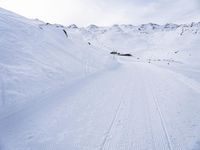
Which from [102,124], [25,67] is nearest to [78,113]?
[102,124]

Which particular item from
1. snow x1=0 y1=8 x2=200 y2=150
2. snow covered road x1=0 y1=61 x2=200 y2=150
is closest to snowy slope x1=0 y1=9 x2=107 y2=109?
snow x1=0 y1=8 x2=200 y2=150

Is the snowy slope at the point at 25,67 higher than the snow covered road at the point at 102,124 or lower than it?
higher

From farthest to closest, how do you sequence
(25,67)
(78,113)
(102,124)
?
(25,67) → (78,113) → (102,124)

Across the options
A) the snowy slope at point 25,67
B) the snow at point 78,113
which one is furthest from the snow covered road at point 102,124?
the snowy slope at point 25,67

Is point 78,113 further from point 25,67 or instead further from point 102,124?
point 25,67

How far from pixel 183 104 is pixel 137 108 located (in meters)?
1.81

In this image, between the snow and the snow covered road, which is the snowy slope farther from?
the snow covered road

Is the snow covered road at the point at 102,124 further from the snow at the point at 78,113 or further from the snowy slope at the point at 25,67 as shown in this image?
the snowy slope at the point at 25,67

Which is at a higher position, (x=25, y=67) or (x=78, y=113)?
(x=25, y=67)

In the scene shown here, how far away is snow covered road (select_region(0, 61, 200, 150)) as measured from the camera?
→ 3961mm

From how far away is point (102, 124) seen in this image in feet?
15.9

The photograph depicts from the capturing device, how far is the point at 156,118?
5.33 m

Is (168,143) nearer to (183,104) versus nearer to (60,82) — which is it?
(183,104)

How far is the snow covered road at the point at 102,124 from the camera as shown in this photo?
13.0 feet
